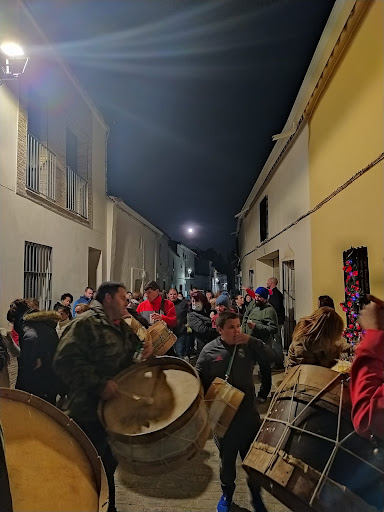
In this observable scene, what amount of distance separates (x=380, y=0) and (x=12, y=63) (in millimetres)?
2935

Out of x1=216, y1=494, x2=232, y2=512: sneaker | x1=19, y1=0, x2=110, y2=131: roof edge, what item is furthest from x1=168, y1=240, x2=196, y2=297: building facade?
x1=216, y1=494, x2=232, y2=512: sneaker

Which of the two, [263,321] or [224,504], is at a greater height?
[263,321]

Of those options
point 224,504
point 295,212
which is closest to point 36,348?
point 224,504

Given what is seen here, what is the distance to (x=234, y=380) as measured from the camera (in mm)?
2523

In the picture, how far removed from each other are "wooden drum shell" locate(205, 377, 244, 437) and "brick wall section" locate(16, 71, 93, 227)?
2351 millimetres

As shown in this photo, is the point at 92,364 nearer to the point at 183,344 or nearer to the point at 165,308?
the point at 165,308

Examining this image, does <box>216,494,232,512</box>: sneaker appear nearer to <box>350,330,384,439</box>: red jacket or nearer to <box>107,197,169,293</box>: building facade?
<box>350,330,384,439</box>: red jacket

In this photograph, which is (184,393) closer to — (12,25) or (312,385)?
(312,385)

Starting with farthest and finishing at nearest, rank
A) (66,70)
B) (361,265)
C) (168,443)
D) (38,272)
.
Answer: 1. (38,272)
2. (66,70)
3. (361,265)
4. (168,443)

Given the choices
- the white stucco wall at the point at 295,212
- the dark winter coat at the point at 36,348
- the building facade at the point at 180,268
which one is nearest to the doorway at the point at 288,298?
the white stucco wall at the point at 295,212

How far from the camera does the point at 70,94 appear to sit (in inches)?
143

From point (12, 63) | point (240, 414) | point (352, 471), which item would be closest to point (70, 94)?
point (12, 63)

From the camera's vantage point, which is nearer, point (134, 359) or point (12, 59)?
point (134, 359)

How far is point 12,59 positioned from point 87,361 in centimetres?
266
